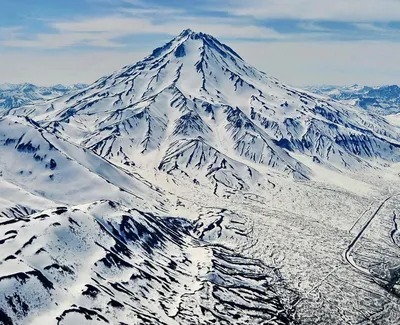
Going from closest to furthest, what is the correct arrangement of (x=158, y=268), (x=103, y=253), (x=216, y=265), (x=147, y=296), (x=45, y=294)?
(x=45, y=294), (x=147, y=296), (x=103, y=253), (x=158, y=268), (x=216, y=265)

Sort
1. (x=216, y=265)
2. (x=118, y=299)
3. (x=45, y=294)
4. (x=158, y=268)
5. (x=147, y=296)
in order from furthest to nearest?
1. (x=216, y=265)
2. (x=158, y=268)
3. (x=147, y=296)
4. (x=118, y=299)
5. (x=45, y=294)

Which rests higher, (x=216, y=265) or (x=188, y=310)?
(x=216, y=265)

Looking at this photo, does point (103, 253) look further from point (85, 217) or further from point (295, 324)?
point (295, 324)

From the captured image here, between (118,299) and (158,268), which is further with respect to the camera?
(158,268)

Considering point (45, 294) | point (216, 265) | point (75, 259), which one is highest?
point (216, 265)

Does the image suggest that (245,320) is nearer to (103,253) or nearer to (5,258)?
(103,253)

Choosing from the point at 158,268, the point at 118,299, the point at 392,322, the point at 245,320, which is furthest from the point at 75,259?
the point at 392,322

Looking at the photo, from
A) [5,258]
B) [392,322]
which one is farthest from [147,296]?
[392,322]

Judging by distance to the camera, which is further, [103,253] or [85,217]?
[85,217]

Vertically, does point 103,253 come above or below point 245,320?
above

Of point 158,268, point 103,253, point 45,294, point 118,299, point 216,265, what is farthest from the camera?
point 216,265
